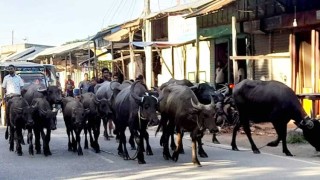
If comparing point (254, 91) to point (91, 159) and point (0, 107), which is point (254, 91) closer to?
point (91, 159)

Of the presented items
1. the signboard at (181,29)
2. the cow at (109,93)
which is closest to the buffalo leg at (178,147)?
the cow at (109,93)

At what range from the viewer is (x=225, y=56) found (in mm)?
23594

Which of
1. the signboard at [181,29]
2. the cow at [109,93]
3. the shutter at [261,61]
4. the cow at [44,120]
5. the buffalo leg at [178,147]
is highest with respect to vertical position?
the signboard at [181,29]

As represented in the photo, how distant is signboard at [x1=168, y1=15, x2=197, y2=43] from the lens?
23.7 metres

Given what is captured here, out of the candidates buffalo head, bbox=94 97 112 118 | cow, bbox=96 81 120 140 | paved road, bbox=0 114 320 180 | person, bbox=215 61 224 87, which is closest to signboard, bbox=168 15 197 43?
person, bbox=215 61 224 87

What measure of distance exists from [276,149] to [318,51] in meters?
4.79

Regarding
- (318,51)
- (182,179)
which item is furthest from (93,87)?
(182,179)

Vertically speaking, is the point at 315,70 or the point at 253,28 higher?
the point at 253,28

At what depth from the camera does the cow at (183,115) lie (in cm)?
1092

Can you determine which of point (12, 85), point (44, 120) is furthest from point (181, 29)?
point (44, 120)

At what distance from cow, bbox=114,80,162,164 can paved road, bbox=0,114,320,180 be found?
47 centimetres

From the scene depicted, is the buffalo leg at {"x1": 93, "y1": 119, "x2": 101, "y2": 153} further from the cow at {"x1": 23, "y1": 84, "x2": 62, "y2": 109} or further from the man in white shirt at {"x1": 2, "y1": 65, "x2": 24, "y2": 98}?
the man in white shirt at {"x1": 2, "y1": 65, "x2": 24, "y2": 98}

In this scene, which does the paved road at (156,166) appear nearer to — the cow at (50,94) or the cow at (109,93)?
the cow at (109,93)

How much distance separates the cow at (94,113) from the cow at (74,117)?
0.35m
